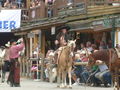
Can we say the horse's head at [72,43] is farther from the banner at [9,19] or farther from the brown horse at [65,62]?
the banner at [9,19]

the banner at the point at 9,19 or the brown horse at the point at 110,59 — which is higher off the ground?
the brown horse at the point at 110,59

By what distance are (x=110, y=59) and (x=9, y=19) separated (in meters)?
19.9

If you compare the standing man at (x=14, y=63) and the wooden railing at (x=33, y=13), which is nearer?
the standing man at (x=14, y=63)

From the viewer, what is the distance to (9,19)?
36.6 metres

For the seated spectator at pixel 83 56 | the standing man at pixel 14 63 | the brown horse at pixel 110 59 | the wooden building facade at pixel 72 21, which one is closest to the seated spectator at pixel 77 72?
the seated spectator at pixel 83 56

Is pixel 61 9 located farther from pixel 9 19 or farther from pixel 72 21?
pixel 9 19

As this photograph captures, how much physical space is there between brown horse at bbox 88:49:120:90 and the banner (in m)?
19.2

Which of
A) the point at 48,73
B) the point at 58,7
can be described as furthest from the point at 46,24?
the point at 48,73

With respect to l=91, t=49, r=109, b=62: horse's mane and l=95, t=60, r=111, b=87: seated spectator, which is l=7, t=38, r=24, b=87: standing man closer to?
l=95, t=60, r=111, b=87: seated spectator

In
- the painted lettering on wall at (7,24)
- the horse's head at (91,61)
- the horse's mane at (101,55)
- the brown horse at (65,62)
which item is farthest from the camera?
the painted lettering on wall at (7,24)

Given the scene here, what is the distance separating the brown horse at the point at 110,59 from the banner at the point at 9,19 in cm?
1922

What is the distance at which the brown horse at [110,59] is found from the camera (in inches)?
677

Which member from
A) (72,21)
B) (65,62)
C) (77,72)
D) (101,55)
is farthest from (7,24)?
(101,55)

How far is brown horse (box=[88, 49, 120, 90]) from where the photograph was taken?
17203 mm
